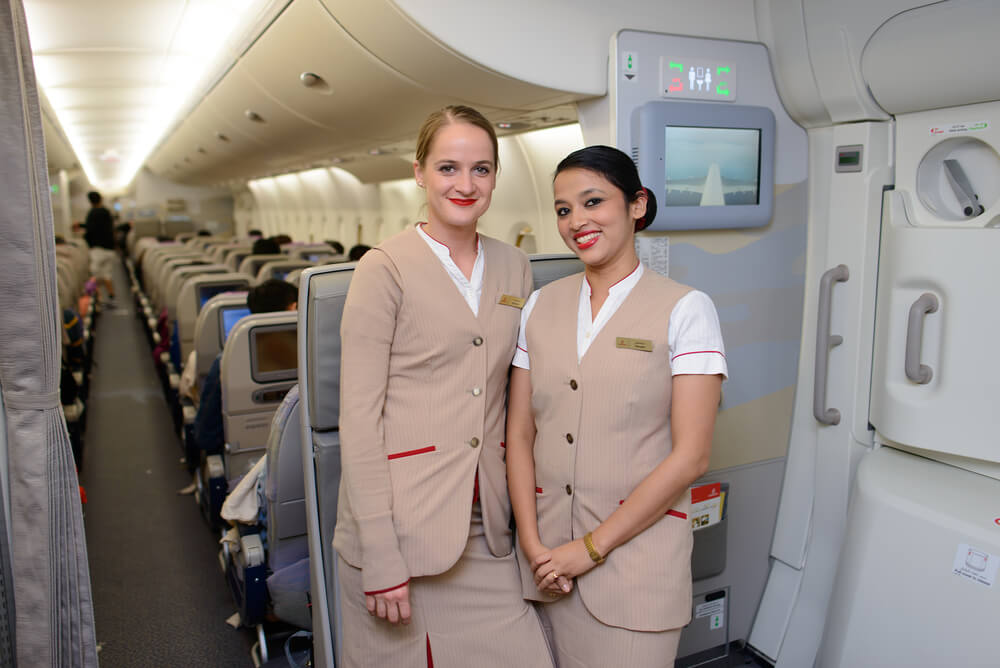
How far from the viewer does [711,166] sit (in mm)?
2717

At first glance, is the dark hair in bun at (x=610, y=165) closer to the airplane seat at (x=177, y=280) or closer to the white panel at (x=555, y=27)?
the white panel at (x=555, y=27)

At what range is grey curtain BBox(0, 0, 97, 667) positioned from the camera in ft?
5.96

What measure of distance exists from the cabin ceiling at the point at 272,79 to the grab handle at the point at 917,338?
4.62ft

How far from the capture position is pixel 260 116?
18.6ft

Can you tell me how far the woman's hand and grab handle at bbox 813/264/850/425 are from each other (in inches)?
75.9

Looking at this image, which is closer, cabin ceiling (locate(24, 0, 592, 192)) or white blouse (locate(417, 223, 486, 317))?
white blouse (locate(417, 223, 486, 317))

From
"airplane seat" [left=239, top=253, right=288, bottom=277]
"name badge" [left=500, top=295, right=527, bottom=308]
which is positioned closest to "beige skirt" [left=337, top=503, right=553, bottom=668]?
"name badge" [left=500, top=295, right=527, bottom=308]

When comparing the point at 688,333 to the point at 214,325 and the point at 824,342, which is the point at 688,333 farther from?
the point at 214,325

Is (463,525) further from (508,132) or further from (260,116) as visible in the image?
(260,116)

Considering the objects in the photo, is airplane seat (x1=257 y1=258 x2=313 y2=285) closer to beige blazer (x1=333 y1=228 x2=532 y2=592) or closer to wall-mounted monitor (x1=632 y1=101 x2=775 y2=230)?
wall-mounted monitor (x1=632 y1=101 x2=775 y2=230)

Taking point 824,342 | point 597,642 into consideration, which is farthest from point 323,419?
point 824,342

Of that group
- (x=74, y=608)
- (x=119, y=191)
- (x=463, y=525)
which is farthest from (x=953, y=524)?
(x=119, y=191)

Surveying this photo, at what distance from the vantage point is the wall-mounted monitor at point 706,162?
2586mm

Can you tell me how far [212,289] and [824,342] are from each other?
483cm
